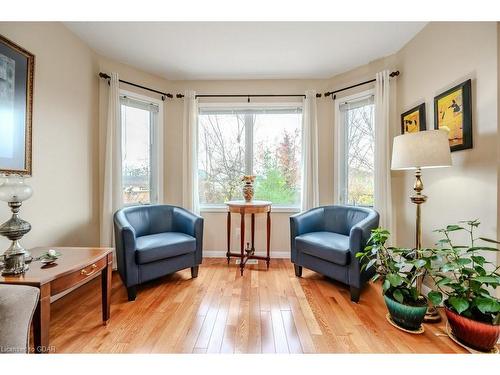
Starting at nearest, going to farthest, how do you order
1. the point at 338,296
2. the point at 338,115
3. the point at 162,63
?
the point at 338,296, the point at 162,63, the point at 338,115

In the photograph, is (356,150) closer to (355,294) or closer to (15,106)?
(355,294)

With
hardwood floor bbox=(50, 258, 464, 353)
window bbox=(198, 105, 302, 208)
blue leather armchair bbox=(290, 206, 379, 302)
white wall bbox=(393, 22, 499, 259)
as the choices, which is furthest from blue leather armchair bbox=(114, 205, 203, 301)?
white wall bbox=(393, 22, 499, 259)

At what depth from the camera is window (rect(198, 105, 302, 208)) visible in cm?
310

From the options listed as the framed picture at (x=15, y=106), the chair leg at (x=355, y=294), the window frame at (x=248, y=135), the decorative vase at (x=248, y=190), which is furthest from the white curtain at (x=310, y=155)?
the framed picture at (x=15, y=106)

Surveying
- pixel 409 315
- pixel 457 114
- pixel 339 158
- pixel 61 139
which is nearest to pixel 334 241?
pixel 409 315

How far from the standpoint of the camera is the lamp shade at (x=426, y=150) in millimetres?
1482

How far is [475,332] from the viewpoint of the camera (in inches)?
51.1

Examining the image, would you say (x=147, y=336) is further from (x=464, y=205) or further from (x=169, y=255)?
(x=464, y=205)

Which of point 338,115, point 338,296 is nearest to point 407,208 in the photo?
point 338,296

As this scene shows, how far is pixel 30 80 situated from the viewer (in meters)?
1.69

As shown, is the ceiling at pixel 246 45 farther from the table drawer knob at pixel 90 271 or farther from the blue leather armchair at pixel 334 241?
the table drawer knob at pixel 90 271

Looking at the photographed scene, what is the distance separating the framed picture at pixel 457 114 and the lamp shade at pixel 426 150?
7.9 inches

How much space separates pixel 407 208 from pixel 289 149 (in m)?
1.58

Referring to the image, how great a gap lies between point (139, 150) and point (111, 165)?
511 millimetres
